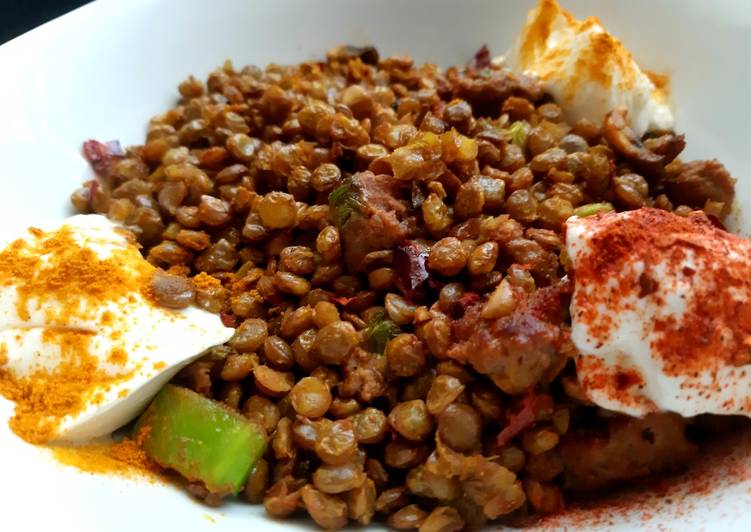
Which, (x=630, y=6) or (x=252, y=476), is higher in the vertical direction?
(x=630, y=6)

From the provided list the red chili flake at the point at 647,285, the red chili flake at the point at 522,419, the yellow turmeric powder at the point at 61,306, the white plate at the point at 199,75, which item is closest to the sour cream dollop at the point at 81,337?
the yellow turmeric powder at the point at 61,306

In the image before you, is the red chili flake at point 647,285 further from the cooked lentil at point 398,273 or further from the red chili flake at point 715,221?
the red chili flake at point 715,221

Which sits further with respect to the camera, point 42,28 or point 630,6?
point 630,6

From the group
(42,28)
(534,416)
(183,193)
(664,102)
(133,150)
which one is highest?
(42,28)

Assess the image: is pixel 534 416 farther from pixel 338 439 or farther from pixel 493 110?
pixel 493 110

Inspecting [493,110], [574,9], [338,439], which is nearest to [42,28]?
[493,110]

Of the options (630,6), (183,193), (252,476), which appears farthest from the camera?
(630,6)
